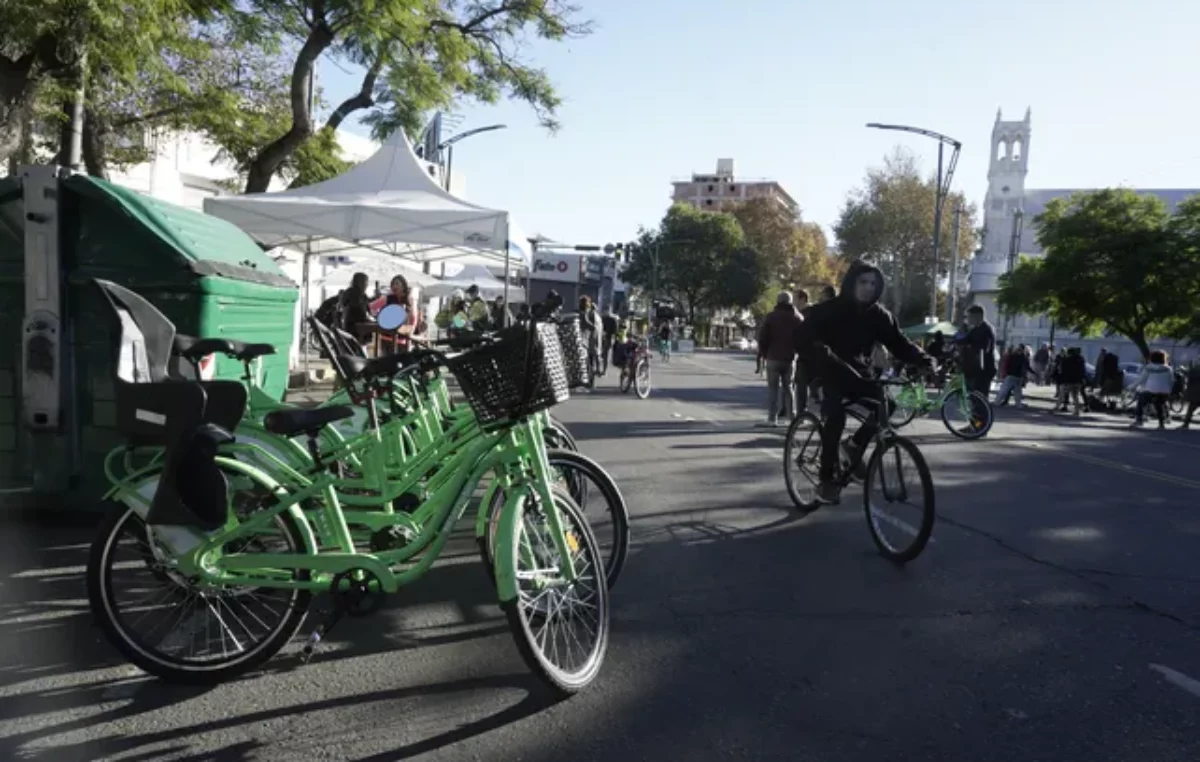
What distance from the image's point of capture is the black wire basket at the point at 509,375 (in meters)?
3.56

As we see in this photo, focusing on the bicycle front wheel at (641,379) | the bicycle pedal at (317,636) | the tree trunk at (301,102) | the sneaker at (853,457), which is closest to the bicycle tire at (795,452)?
the sneaker at (853,457)

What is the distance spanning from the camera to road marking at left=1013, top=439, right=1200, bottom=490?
31.1ft

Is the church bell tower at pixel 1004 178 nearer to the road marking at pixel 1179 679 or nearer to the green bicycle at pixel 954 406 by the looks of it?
the green bicycle at pixel 954 406

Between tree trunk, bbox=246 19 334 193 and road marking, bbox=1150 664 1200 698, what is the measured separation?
13.7 m

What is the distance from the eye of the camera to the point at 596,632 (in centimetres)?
366

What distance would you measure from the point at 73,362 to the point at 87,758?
322 centimetres

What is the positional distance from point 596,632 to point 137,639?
171 cm

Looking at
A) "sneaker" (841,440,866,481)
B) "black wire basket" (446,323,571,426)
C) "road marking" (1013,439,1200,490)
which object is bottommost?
"road marking" (1013,439,1200,490)

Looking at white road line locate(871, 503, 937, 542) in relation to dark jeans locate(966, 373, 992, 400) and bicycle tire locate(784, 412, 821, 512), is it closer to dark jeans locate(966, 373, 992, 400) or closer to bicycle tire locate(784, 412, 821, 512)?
bicycle tire locate(784, 412, 821, 512)

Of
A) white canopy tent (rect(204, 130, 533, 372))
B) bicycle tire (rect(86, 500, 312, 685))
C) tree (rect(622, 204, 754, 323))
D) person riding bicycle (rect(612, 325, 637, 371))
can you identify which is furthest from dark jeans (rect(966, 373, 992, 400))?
tree (rect(622, 204, 754, 323))

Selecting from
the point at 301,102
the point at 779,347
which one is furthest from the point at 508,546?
the point at 301,102

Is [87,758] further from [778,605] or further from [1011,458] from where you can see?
[1011,458]

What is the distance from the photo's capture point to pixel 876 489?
5.91 meters

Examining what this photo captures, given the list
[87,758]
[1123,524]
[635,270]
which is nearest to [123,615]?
[87,758]
